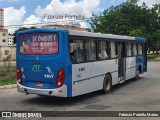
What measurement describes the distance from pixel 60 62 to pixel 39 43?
1194 mm

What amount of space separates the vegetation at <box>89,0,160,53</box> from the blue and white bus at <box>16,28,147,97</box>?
34900 millimetres

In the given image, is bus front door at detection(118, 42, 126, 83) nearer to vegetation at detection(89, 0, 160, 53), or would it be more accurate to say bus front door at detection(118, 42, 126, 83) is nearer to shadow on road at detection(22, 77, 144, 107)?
shadow on road at detection(22, 77, 144, 107)

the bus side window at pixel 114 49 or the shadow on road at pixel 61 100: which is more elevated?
the bus side window at pixel 114 49

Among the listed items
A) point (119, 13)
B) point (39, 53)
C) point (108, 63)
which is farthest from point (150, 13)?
point (39, 53)

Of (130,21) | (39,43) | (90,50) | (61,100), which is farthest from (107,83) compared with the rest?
(130,21)

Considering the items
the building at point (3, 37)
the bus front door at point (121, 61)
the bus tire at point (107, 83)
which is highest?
the building at point (3, 37)

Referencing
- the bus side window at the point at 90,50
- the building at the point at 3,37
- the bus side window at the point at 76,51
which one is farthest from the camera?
the building at the point at 3,37

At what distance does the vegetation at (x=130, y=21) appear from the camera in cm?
4859

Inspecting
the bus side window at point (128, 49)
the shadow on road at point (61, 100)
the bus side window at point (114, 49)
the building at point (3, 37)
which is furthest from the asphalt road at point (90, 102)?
the building at point (3, 37)

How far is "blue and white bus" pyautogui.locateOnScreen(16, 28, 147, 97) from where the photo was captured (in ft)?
36.0

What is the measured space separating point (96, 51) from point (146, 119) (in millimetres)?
4936

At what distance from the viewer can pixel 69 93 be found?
11055 mm

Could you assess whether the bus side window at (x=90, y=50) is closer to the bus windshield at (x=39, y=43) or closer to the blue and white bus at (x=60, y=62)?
the blue and white bus at (x=60, y=62)

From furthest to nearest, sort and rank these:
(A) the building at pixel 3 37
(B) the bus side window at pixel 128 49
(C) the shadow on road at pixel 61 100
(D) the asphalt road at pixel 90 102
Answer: (A) the building at pixel 3 37 → (B) the bus side window at pixel 128 49 → (C) the shadow on road at pixel 61 100 → (D) the asphalt road at pixel 90 102
